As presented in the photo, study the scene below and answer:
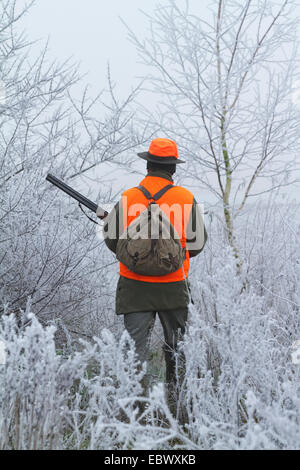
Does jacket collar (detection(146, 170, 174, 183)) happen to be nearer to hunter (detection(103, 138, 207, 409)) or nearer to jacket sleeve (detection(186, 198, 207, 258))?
hunter (detection(103, 138, 207, 409))

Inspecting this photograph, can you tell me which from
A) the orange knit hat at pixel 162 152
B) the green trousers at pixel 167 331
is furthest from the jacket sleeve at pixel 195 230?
the green trousers at pixel 167 331

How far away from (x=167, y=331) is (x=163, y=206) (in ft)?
2.77

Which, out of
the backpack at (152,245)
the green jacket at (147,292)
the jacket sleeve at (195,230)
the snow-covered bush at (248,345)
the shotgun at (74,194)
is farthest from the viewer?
the shotgun at (74,194)

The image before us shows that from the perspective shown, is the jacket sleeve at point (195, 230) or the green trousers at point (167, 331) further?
the jacket sleeve at point (195, 230)

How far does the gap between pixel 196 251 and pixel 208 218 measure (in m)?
0.63

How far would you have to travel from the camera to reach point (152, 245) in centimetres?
267

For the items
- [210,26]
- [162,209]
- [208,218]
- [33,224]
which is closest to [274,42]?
[210,26]

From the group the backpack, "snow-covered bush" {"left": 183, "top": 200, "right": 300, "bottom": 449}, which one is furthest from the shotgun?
"snow-covered bush" {"left": 183, "top": 200, "right": 300, "bottom": 449}

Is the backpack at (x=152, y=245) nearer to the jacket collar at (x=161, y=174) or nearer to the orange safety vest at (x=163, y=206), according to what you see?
the orange safety vest at (x=163, y=206)

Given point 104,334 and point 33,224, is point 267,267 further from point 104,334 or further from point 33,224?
point 104,334

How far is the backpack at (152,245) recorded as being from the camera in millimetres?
2658

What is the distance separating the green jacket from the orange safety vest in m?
0.03

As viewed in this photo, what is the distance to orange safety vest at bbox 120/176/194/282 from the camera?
2.79 metres

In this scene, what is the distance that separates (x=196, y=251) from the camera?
307 cm
